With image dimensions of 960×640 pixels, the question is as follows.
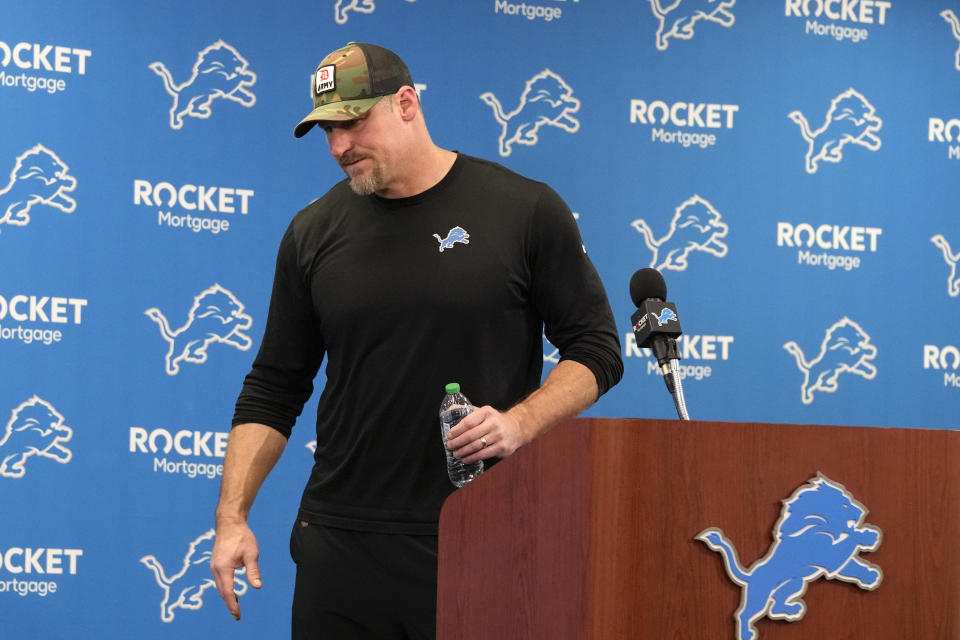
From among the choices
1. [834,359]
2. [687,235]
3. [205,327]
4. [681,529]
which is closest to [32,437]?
[205,327]

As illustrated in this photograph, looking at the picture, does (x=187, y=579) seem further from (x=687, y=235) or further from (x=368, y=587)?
(x=687, y=235)

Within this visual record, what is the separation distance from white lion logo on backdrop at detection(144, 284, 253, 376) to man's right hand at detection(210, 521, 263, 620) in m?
1.56

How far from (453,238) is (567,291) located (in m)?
0.22

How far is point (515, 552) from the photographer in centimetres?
127

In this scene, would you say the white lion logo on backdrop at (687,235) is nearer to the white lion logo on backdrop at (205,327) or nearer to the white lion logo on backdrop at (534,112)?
the white lion logo on backdrop at (534,112)

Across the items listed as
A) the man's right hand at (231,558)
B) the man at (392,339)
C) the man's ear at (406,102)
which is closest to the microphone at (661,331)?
the man at (392,339)

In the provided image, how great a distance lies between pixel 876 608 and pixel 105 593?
2572 millimetres

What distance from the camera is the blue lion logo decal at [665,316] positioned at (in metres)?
1.62

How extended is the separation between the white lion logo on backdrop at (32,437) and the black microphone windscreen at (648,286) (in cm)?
211

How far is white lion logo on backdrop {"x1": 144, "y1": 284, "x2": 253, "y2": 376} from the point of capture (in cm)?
332

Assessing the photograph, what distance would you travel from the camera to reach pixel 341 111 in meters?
1.90

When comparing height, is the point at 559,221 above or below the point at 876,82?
below

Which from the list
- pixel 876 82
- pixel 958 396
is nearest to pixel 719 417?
pixel 958 396

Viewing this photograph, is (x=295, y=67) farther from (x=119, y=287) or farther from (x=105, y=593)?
(x=105, y=593)
